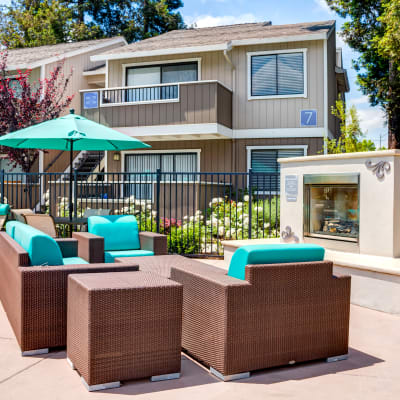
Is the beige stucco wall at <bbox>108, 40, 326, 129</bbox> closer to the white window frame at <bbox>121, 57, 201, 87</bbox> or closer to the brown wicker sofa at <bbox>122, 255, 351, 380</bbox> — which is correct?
the white window frame at <bbox>121, 57, 201, 87</bbox>

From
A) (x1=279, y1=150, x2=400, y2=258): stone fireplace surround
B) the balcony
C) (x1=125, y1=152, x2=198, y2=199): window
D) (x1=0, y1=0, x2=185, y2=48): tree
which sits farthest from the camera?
(x1=0, y1=0, x2=185, y2=48): tree

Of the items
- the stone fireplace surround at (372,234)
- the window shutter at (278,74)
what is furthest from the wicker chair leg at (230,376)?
the window shutter at (278,74)

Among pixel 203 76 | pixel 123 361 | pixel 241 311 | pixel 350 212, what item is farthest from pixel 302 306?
pixel 203 76

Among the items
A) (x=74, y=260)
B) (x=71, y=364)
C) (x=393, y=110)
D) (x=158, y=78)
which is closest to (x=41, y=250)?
(x=71, y=364)

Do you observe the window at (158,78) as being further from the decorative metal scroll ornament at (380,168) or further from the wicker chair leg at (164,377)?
the wicker chair leg at (164,377)

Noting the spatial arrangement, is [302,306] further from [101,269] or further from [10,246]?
[10,246]

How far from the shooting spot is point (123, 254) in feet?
22.1

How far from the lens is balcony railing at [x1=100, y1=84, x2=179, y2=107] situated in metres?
15.6

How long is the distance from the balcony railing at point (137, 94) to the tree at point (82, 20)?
57.9 ft

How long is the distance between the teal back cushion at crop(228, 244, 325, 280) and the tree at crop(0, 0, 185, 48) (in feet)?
102

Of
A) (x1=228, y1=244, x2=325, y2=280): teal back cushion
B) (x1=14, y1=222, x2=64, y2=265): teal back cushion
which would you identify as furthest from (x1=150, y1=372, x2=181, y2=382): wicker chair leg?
(x1=14, y1=222, x2=64, y2=265): teal back cushion

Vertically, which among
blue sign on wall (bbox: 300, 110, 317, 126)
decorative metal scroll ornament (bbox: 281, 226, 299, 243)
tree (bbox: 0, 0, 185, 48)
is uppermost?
tree (bbox: 0, 0, 185, 48)

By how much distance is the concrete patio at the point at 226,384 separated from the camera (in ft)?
11.0

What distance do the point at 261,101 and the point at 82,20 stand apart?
23459 millimetres
